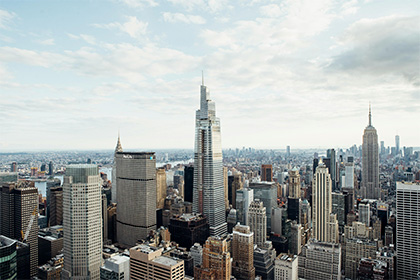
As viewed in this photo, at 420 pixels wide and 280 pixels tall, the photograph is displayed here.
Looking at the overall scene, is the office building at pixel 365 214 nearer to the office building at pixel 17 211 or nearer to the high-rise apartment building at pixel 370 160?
the high-rise apartment building at pixel 370 160

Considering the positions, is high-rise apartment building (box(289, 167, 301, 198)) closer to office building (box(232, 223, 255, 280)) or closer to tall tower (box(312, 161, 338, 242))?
tall tower (box(312, 161, 338, 242))

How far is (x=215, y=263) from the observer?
23.2m

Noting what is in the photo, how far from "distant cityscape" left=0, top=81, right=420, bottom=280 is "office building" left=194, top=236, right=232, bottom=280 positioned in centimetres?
8

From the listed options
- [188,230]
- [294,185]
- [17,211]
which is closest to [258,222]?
[188,230]

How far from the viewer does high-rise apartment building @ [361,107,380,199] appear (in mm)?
60509

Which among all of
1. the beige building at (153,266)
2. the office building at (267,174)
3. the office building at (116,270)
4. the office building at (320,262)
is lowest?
the office building at (320,262)

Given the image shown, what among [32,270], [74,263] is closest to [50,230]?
[32,270]

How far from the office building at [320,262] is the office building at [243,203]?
42.6ft

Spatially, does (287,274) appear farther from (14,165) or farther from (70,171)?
(14,165)

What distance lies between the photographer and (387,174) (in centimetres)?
6406

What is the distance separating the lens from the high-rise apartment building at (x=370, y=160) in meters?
60.5

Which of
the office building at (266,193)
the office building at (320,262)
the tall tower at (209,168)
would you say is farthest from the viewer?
the office building at (266,193)

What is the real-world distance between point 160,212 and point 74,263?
20.5 m

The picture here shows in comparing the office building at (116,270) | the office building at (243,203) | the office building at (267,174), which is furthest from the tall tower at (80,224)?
the office building at (267,174)
